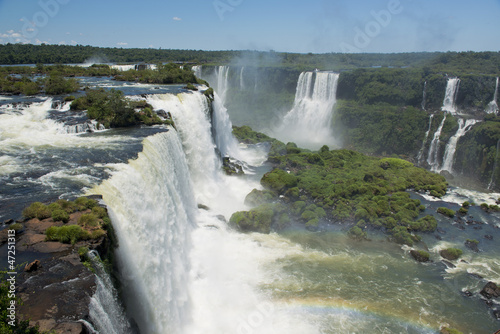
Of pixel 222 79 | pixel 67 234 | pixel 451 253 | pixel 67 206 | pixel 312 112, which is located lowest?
pixel 451 253

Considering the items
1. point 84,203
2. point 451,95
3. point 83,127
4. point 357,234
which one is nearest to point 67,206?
point 84,203

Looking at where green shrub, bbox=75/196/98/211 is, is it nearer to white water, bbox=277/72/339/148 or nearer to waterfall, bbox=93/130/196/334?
waterfall, bbox=93/130/196/334

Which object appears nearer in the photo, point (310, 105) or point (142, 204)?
point (142, 204)

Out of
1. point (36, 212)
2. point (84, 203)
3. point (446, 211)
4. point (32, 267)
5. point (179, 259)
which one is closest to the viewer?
point (32, 267)

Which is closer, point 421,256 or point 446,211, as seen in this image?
point 421,256

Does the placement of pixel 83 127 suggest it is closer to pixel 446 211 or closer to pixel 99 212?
pixel 99 212

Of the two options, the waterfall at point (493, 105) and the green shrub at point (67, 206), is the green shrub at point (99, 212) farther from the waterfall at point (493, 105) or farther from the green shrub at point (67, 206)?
the waterfall at point (493, 105)

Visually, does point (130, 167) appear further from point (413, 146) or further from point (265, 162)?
point (413, 146)

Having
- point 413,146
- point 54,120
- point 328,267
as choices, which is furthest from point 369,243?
point 413,146
